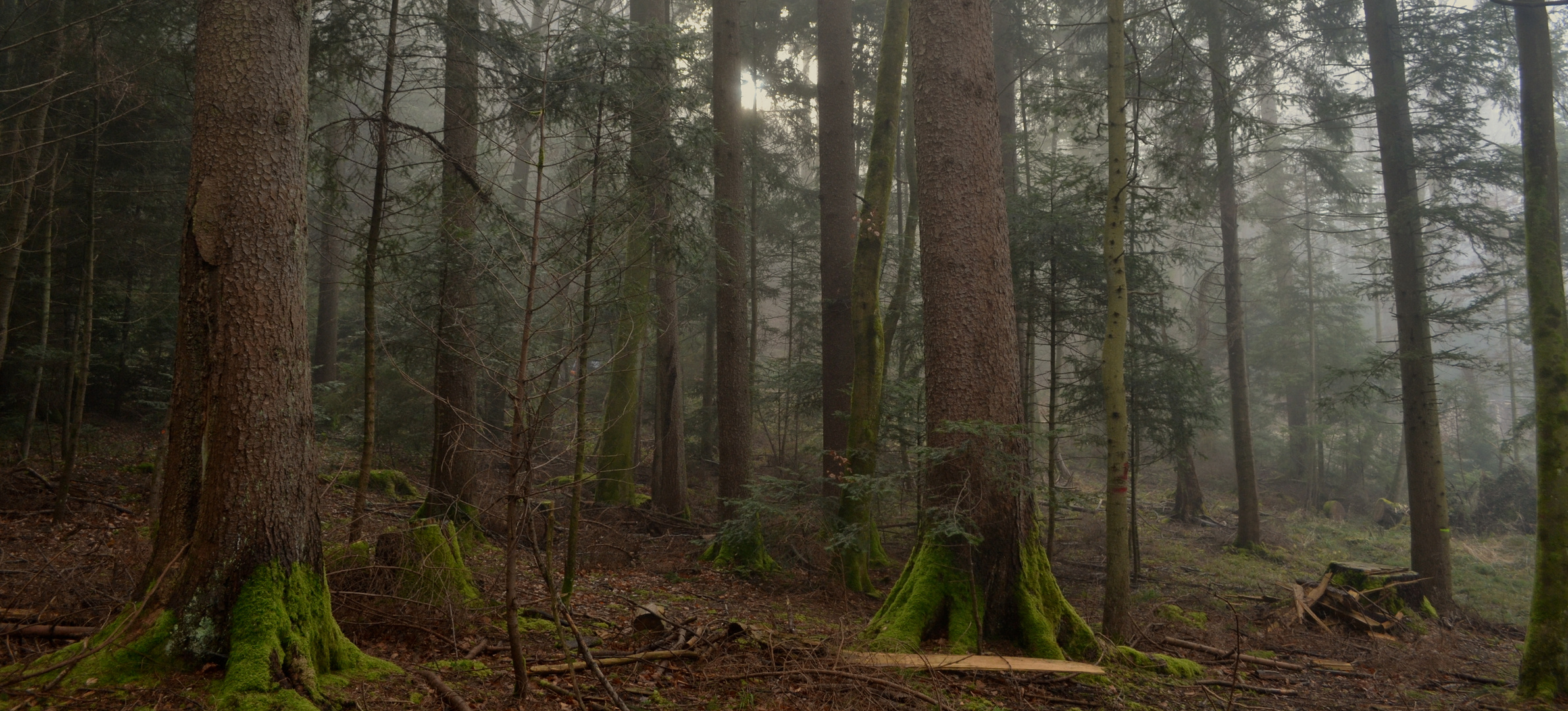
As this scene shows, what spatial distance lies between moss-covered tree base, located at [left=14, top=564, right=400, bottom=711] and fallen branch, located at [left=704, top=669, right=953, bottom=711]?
2.27 m

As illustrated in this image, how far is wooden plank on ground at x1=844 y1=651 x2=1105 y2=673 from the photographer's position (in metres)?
5.34

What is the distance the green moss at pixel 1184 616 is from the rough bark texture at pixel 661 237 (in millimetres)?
7137

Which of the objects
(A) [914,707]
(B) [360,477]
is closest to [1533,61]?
(A) [914,707]

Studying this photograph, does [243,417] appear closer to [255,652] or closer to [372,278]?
[255,652]

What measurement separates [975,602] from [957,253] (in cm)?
290

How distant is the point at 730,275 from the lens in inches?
469

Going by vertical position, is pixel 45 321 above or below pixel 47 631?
above

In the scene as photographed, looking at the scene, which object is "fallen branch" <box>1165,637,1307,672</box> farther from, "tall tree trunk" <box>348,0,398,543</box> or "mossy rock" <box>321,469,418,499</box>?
"mossy rock" <box>321,469,418,499</box>

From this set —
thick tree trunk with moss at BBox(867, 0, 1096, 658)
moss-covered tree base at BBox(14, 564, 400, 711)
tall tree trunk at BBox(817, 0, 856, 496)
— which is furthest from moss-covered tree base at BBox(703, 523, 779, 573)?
moss-covered tree base at BBox(14, 564, 400, 711)

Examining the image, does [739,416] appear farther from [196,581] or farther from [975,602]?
[196,581]

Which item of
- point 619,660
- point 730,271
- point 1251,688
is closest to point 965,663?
point 619,660

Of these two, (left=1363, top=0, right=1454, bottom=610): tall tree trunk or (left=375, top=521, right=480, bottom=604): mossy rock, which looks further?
(left=1363, top=0, right=1454, bottom=610): tall tree trunk

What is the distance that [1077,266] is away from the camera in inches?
434

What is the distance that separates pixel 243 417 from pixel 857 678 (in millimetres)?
4087
